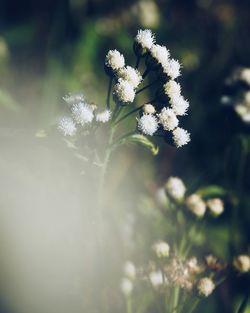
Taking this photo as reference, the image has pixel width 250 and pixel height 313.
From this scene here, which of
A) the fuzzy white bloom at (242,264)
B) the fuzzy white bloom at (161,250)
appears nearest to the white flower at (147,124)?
the fuzzy white bloom at (161,250)

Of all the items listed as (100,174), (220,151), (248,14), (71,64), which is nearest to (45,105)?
(71,64)

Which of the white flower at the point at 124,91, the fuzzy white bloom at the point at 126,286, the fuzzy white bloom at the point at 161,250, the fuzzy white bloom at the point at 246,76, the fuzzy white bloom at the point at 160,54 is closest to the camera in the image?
the white flower at the point at 124,91

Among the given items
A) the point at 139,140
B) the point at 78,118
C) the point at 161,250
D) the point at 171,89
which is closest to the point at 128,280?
the point at 161,250

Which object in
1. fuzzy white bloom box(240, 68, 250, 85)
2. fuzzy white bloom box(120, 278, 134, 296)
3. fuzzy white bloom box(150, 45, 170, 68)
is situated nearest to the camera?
fuzzy white bloom box(150, 45, 170, 68)

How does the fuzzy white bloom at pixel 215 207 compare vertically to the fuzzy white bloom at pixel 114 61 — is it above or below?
below

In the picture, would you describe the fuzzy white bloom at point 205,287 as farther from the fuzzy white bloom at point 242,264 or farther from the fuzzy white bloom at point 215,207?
the fuzzy white bloom at point 215,207

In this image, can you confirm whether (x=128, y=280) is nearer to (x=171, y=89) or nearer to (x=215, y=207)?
(x=215, y=207)

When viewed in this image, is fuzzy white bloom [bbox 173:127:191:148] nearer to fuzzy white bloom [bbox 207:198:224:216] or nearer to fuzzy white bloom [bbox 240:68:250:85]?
fuzzy white bloom [bbox 207:198:224:216]

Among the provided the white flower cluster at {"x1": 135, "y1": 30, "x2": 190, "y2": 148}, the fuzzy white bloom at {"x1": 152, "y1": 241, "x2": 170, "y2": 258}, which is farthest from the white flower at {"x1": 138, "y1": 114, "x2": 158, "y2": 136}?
the fuzzy white bloom at {"x1": 152, "y1": 241, "x2": 170, "y2": 258}
